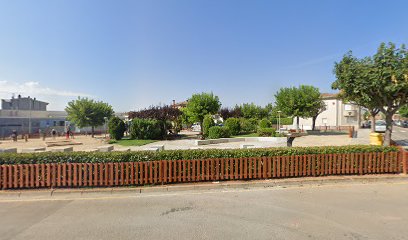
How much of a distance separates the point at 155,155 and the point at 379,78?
10.2m

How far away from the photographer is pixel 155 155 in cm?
703

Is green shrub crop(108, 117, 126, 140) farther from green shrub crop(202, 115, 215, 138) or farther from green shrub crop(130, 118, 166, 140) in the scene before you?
green shrub crop(202, 115, 215, 138)

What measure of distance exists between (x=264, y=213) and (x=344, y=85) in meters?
9.43

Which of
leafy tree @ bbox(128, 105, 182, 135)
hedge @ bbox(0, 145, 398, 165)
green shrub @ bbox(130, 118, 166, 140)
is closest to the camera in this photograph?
hedge @ bbox(0, 145, 398, 165)

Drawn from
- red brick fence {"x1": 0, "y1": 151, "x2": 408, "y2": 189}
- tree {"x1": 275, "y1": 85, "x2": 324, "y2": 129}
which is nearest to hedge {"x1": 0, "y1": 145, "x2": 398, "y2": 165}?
red brick fence {"x1": 0, "y1": 151, "x2": 408, "y2": 189}

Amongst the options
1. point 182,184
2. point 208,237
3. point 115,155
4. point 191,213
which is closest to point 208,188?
point 182,184

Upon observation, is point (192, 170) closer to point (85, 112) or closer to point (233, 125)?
point (233, 125)

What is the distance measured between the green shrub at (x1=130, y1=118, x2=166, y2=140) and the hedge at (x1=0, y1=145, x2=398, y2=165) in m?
16.5

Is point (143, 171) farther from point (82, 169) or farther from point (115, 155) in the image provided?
point (82, 169)

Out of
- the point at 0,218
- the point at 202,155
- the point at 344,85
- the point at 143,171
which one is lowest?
the point at 0,218

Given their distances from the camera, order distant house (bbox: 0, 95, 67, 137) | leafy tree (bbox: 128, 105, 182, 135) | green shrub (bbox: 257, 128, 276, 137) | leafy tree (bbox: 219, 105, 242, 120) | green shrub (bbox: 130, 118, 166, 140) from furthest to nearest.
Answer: distant house (bbox: 0, 95, 67, 137) < leafy tree (bbox: 219, 105, 242, 120) < leafy tree (bbox: 128, 105, 182, 135) < green shrub (bbox: 257, 128, 276, 137) < green shrub (bbox: 130, 118, 166, 140)

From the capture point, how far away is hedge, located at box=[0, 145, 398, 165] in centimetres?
673

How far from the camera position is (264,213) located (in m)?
4.79

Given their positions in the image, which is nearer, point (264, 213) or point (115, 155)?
point (264, 213)
